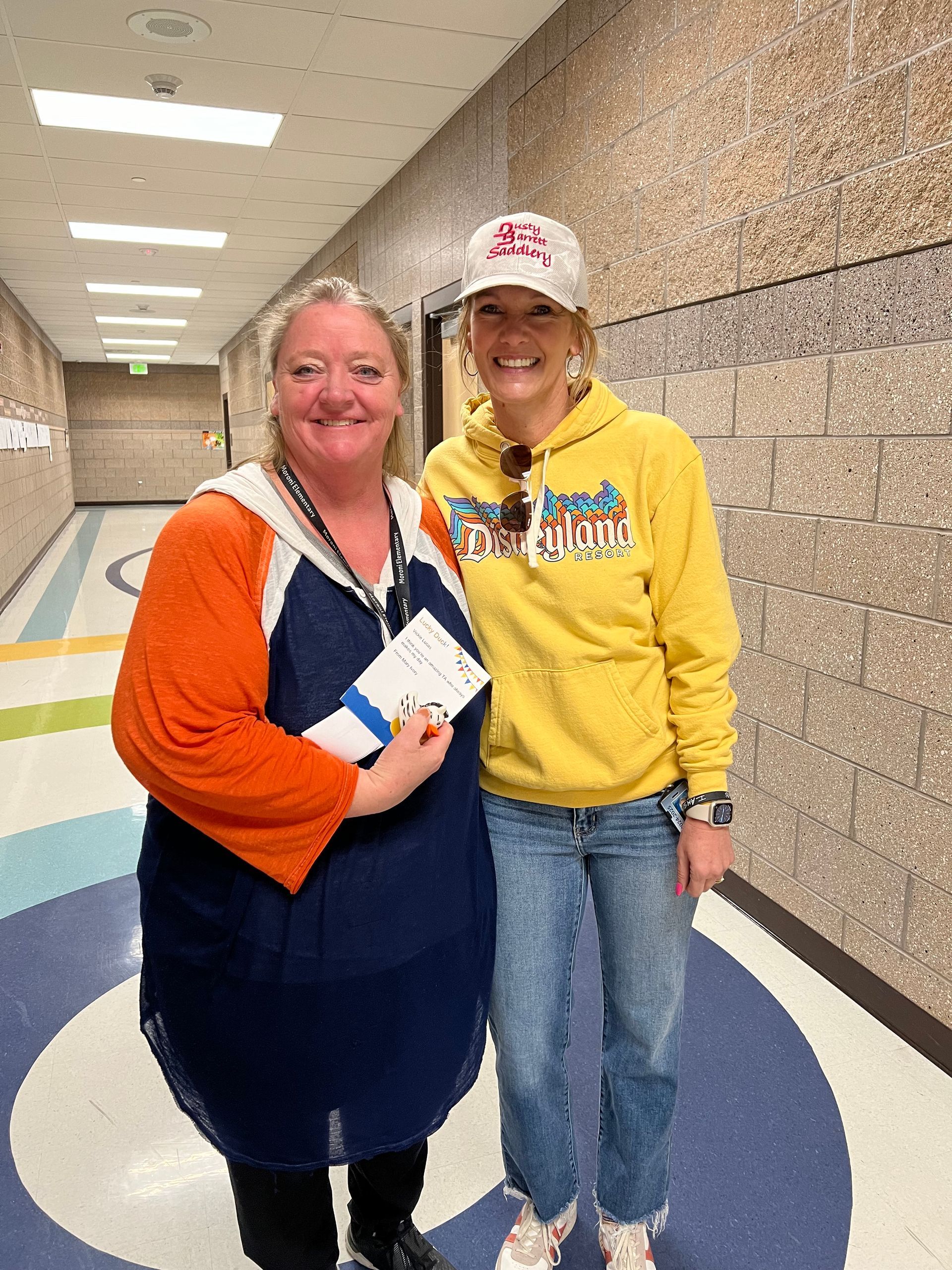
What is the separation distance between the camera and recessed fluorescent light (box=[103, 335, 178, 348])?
14516mm

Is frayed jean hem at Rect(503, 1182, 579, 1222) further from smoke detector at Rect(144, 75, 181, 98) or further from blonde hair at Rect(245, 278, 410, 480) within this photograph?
smoke detector at Rect(144, 75, 181, 98)

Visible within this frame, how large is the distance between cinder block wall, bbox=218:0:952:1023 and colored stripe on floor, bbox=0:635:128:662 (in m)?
4.05

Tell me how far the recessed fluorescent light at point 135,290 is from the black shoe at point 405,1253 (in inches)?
389

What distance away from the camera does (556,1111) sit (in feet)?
4.22

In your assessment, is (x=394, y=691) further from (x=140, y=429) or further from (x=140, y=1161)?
(x=140, y=429)

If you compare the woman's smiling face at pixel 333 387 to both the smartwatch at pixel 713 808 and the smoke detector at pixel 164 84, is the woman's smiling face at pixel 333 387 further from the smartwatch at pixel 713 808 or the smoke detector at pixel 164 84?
the smoke detector at pixel 164 84

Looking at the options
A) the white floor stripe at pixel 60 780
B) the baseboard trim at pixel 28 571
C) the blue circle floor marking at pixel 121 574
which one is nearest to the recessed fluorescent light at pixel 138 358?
the baseboard trim at pixel 28 571

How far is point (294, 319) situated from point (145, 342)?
15532mm

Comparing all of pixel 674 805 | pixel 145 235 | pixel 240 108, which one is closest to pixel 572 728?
pixel 674 805

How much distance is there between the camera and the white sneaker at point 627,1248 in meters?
1.36

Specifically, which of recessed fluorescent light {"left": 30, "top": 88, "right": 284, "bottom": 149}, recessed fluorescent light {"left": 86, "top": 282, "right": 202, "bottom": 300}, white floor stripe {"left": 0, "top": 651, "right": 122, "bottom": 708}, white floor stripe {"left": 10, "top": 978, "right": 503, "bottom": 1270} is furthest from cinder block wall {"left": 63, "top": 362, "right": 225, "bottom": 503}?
white floor stripe {"left": 10, "top": 978, "right": 503, "bottom": 1270}

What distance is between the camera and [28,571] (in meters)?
9.03

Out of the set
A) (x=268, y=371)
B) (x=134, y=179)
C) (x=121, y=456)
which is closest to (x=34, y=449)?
(x=134, y=179)

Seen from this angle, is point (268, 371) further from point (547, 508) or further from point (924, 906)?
point (924, 906)
